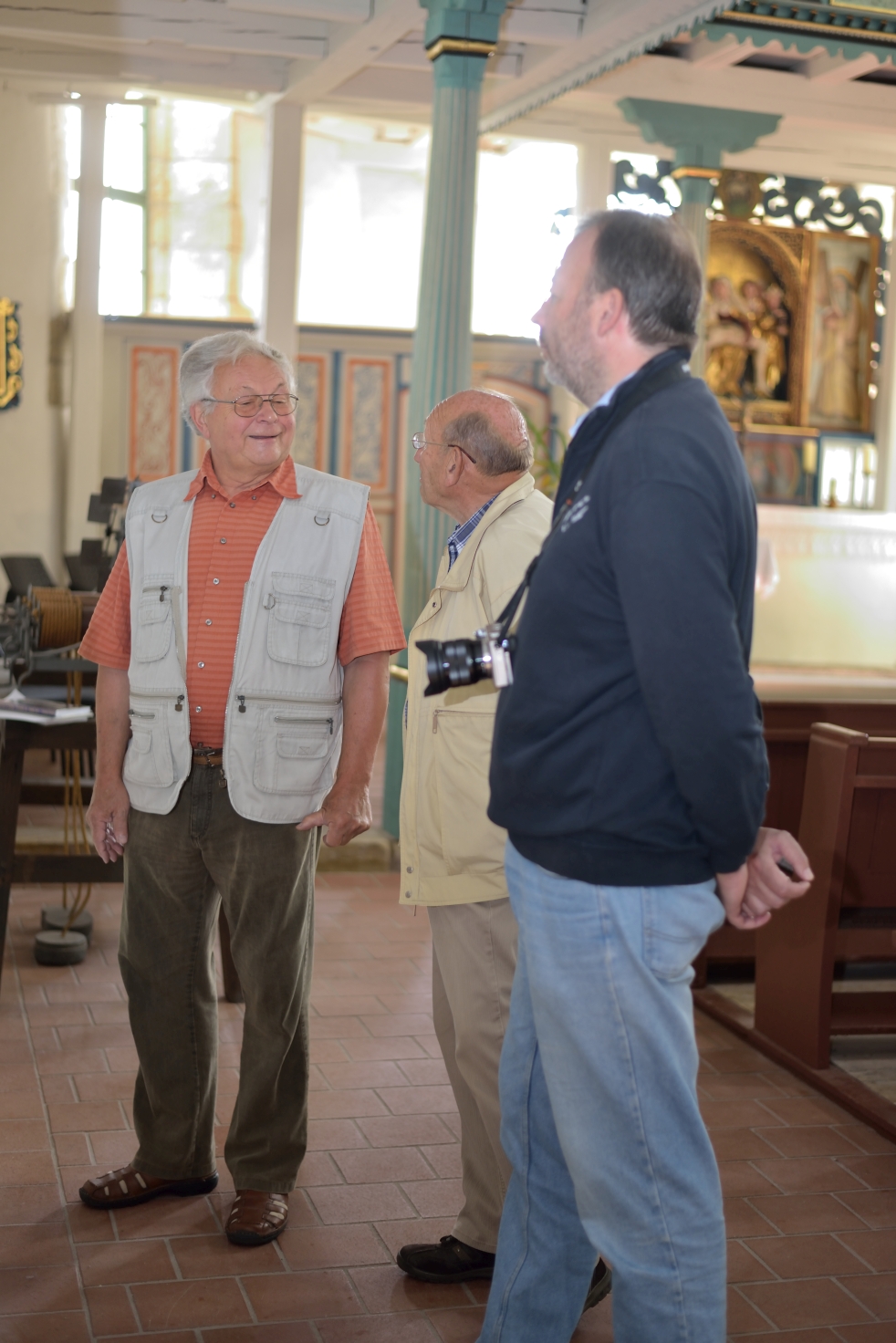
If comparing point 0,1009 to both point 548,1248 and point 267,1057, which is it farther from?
point 548,1248

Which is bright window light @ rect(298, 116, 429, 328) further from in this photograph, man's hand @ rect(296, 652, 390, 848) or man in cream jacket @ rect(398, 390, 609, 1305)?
man in cream jacket @ rect(398, 390, 609, 1305)

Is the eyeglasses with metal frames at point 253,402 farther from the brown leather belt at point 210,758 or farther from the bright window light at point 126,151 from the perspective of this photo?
the bright window light at point 126,151

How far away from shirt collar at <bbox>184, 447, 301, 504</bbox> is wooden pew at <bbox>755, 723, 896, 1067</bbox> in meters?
1.91

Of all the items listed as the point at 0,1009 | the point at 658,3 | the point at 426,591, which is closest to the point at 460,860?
the point at 0,1009

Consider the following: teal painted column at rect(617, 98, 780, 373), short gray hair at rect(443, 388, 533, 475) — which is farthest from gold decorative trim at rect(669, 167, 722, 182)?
short gray hair at rect(443, 388, 533, 475)

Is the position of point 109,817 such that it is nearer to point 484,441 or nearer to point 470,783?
point 470,783

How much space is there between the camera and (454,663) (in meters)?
2.06

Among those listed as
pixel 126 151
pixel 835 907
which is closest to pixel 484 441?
pixel 835 907

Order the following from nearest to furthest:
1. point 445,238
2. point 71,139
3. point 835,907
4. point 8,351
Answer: point 835,907, point 445,238, point 8,351, point 71,139

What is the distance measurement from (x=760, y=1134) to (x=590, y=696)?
7.22 feet

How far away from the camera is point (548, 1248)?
2182mm

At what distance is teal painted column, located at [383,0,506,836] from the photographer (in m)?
5.98

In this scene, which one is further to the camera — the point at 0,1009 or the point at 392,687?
the point at 392,687

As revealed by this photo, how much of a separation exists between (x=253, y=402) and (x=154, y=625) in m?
0.49
